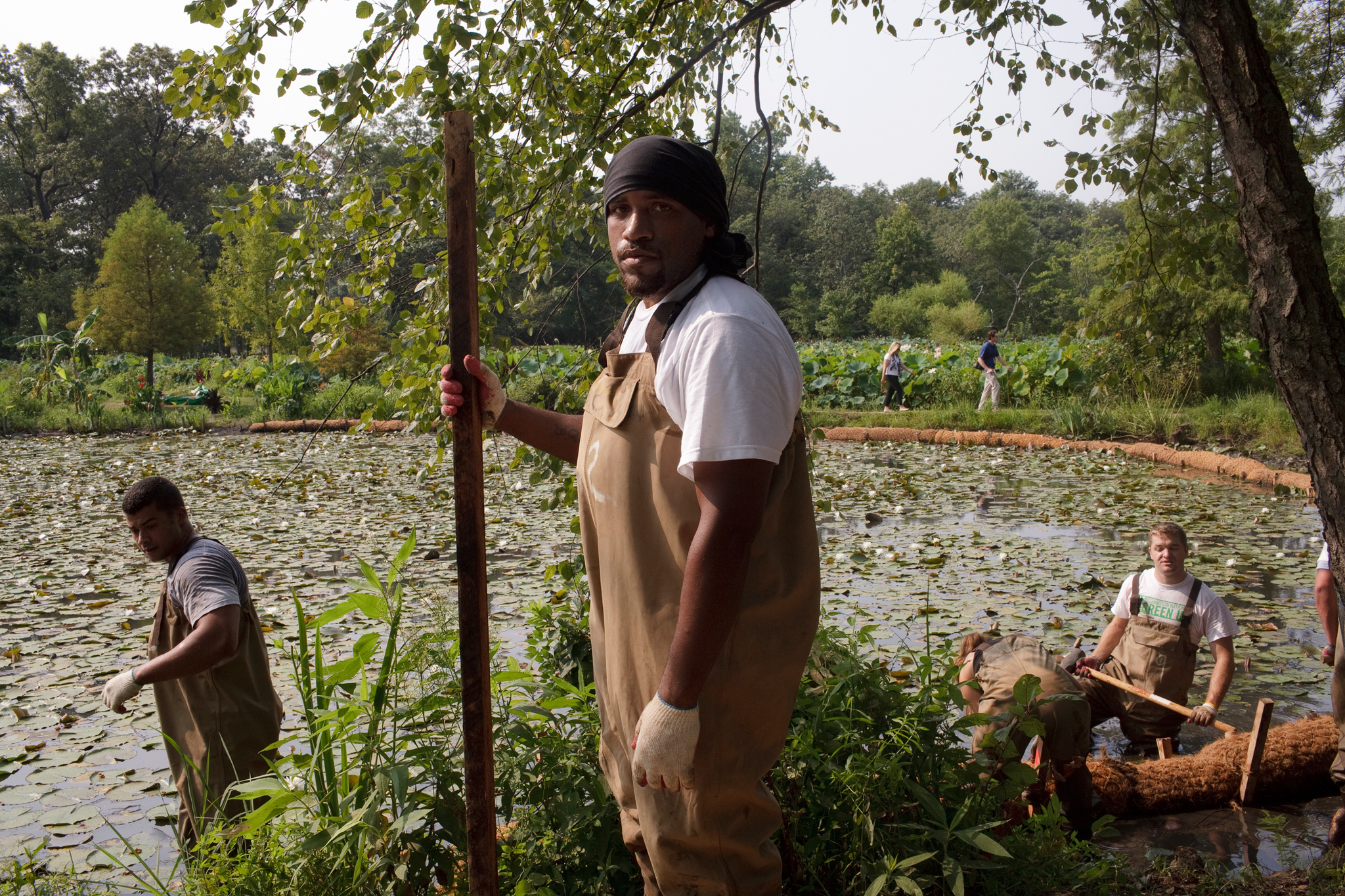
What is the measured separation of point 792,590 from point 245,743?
84.0 inches

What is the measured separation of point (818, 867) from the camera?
2277 millimetres

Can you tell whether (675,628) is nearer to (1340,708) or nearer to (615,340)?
(615,340)

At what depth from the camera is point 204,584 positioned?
2859mm

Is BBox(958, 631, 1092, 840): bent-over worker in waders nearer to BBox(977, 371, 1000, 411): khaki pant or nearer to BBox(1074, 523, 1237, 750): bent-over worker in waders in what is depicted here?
BBox(1074, 523, 1237, 750): bent-over worker in waders

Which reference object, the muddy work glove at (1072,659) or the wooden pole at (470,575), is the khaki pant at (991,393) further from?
the wooden pole at (470,575)

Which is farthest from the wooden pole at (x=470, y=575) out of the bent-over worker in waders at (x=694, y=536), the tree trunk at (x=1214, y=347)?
the tree trunk at (x=1214, y=347)

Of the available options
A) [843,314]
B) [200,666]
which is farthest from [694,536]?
[843,314]

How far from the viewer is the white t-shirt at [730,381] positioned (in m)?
1.45

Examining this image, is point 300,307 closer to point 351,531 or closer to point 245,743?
point 245,743

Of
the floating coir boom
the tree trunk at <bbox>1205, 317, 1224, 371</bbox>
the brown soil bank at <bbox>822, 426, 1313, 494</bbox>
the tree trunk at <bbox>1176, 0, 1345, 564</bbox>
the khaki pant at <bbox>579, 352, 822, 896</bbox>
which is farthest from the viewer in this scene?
the tree trunk at <bbox>1205, 317, 1224, 371</bbox>

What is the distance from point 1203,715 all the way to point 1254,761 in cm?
34

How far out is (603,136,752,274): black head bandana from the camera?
1.70 meters

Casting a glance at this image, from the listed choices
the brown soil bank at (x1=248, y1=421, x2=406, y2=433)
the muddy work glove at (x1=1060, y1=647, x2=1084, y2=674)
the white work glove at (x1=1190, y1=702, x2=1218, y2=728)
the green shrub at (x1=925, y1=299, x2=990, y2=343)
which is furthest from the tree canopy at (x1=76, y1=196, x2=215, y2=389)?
the green shrub at (x1=925, y1=299, x2=990, y2=343)

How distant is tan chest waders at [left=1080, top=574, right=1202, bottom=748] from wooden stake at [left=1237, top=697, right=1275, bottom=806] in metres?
0.56
